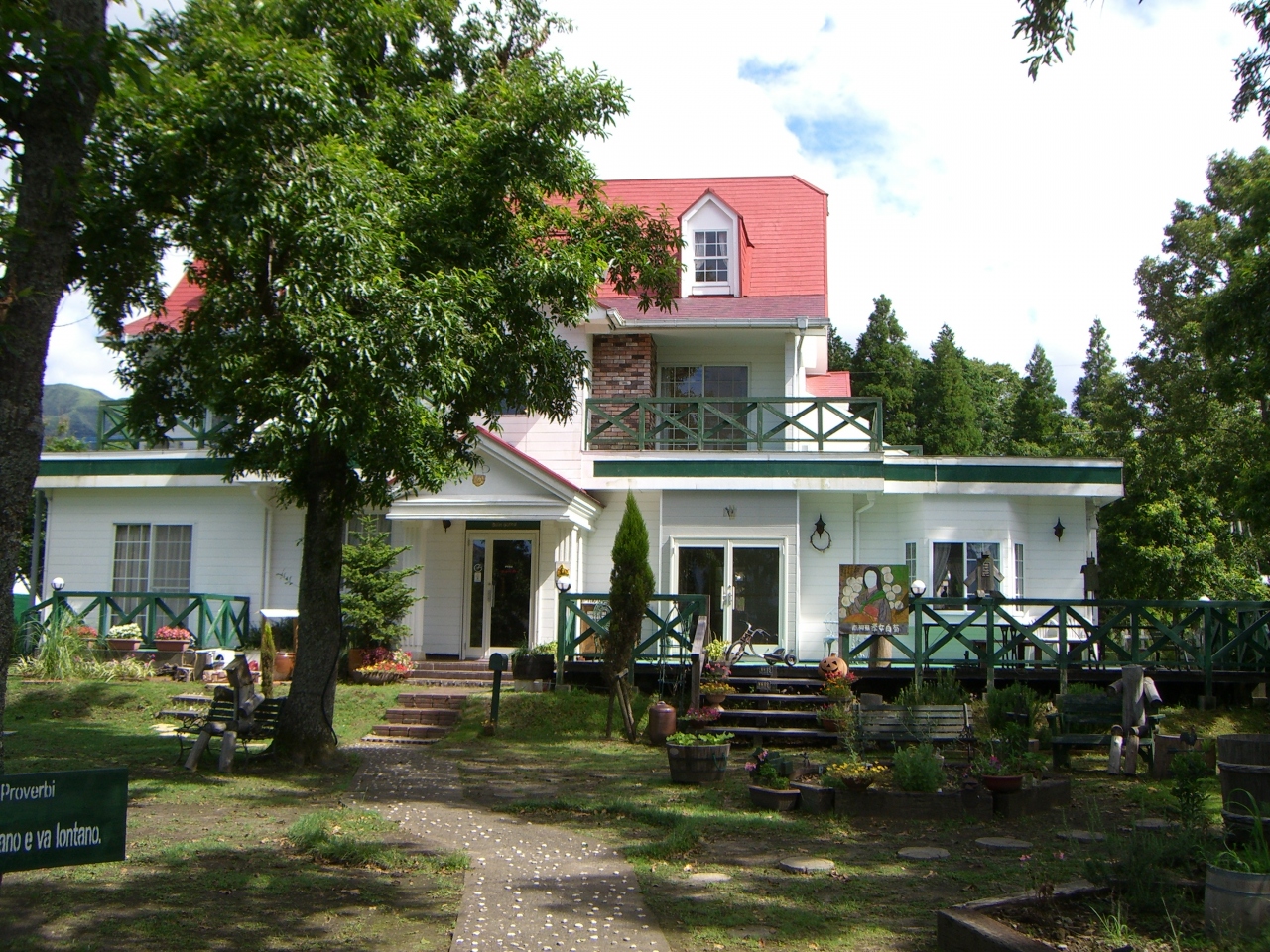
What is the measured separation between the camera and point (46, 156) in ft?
17.4

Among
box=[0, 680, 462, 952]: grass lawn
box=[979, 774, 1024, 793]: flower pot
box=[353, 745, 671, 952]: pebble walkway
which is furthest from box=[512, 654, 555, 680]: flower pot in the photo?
box=[979, 774, 1024, 793]: flower pot

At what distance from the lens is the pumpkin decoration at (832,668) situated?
1451 centimetres

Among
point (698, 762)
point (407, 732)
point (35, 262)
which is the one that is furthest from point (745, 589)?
point (35, 262)

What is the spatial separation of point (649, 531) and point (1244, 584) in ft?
60.9

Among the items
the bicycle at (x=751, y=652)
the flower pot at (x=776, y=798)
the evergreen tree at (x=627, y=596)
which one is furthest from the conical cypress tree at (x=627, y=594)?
the flower pot at (x=776, y=798)

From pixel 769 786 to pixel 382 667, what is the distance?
8552 millimetres

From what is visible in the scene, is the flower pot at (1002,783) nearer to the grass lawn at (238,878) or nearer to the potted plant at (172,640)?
the grass lawn at (238,878)

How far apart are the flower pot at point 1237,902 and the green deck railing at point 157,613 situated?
16.3 metres

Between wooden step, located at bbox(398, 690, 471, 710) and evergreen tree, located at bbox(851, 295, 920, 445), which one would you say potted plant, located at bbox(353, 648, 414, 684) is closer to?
wooden step, located at bbox(398, 690, 471, 710)

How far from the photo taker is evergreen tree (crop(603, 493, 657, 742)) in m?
14.1

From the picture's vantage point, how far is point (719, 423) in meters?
19.6

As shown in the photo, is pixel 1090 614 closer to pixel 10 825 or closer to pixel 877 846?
pixel 877 846

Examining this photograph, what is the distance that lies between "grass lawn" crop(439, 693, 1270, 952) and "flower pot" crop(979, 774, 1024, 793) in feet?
0.95

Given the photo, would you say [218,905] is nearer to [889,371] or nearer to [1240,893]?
[1240,893]
